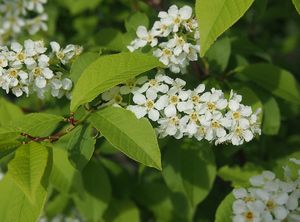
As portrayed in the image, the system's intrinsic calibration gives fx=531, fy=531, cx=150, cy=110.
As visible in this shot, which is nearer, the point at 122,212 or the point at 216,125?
the point at 216,125

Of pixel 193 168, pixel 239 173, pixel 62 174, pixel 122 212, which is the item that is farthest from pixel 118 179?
pixel 239 173

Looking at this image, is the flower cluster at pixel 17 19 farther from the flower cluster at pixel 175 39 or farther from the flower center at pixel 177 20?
the flower center at pixel 177 20

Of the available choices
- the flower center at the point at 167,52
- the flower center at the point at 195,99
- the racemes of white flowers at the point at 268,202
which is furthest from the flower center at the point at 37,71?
the racemes of white flowers at the point at 268,202

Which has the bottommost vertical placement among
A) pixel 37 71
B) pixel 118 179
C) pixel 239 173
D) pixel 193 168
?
pixel 118 179

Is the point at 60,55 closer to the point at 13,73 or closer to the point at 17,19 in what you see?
the point at 13,73

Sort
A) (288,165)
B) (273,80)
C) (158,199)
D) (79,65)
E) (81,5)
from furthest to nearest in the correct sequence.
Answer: (81,5) → (158,199) → (273,80) → (288,165) → (79,65)

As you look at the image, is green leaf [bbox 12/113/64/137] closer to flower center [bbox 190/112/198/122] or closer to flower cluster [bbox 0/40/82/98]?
flower cluster [bbox 0/40/82/98]

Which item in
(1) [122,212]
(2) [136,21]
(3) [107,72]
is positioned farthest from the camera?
(1) [122,212]
